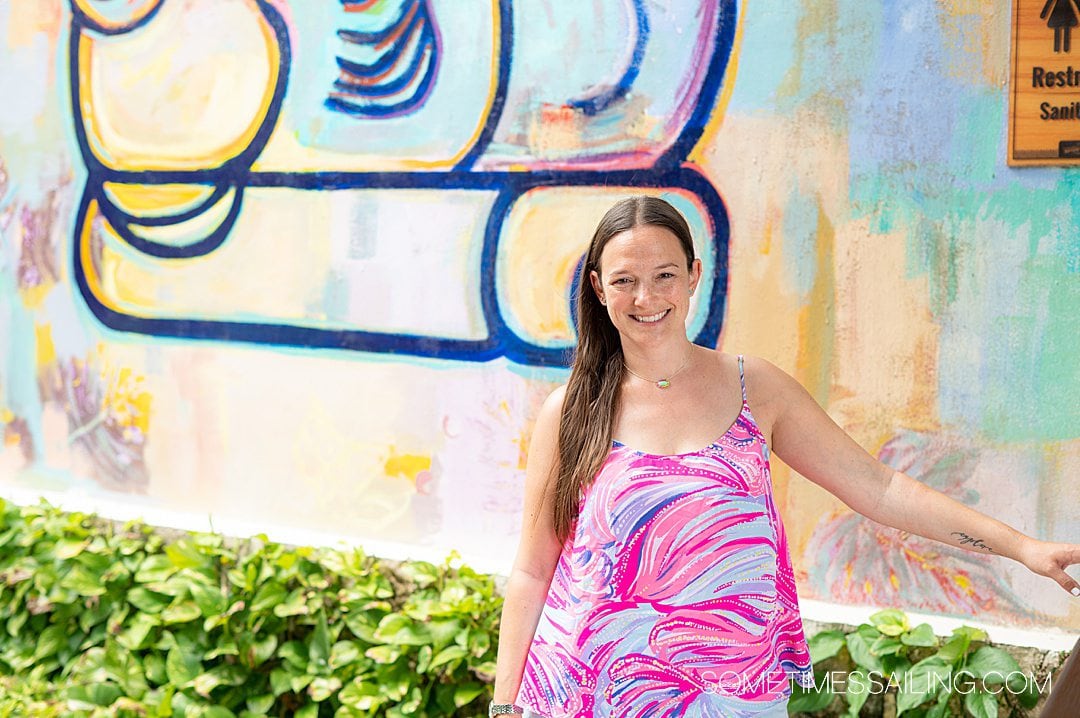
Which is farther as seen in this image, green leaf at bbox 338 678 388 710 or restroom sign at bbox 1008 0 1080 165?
A: green leaf at bbox 338 678 388 710

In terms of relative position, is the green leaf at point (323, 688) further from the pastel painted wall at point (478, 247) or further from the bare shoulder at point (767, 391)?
the bare shoulder at point (767, 391)

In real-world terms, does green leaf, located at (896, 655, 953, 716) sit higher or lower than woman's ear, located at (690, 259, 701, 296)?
lower

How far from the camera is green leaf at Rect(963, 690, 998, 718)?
98.5 inches

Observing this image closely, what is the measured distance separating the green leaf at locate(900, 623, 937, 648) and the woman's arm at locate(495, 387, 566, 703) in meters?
1.15

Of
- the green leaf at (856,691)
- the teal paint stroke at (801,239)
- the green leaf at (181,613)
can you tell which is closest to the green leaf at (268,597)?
the green leaf at (181,613)

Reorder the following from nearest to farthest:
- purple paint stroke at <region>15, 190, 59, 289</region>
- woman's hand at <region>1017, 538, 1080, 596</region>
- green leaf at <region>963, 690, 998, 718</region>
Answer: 1. woman's hand at <region>1017, 538, 1080, 596</region>
2. green leaf at <region>963, 690, 998, 718</region>
3. purple paint stroke at <region>15, 190, 59, 289</region>

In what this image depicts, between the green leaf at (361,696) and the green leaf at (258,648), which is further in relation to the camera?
the green leaf at (258,648)

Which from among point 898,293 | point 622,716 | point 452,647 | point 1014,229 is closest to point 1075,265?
point 1014,229

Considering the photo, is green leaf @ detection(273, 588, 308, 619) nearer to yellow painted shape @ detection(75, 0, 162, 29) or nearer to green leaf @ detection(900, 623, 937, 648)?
green leaf @ detection(900, 623, 937, 648)

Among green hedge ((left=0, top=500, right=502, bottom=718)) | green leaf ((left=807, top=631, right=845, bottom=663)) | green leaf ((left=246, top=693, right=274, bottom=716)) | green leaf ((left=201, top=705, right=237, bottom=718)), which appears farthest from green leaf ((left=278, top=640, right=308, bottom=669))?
green leaf ((left=807, top=631, right=845, bottom=663))

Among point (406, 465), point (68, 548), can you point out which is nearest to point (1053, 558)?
point (406, 465)

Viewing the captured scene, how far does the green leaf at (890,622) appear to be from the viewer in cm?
270

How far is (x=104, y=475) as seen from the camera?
4.01 meters

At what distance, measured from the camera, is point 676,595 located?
6.02 feet
